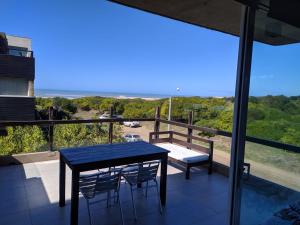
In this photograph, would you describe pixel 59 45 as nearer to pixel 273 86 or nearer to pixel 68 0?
pixel 68 0

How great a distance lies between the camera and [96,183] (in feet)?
7.70

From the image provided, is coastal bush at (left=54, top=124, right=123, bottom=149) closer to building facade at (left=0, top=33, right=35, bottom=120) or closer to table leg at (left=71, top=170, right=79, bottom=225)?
table leg at (left=71, top=170, right=79, bottom=225)

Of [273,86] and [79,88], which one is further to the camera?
[79,88]

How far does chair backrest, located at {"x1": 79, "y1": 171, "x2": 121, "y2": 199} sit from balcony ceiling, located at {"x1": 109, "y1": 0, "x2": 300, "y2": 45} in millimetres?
1640

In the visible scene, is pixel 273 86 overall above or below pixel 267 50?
below

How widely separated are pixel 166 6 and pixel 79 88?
63.8 m

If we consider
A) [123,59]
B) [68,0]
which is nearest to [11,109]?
[68,0]

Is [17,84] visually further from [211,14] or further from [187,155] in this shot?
[211,14]

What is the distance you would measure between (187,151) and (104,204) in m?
1.93

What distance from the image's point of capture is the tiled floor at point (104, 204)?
258 centimetres

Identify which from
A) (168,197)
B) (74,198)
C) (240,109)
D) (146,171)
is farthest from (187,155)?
(240,109)

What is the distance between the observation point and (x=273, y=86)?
1850 mm

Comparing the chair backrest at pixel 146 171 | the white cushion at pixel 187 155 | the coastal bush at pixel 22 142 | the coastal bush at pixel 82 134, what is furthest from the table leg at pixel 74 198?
the coastal bush at pixel 82 134

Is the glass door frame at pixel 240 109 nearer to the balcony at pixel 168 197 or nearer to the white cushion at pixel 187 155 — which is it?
the balcony at pixel 168 197
